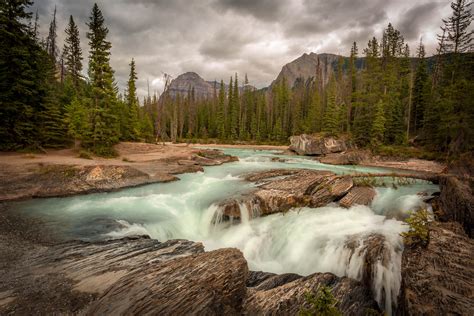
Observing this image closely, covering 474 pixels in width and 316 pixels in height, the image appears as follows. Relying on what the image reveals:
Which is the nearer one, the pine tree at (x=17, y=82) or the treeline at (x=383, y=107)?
the pine tree at (x=17, y=82)

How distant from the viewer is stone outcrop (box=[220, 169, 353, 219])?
10.7 m

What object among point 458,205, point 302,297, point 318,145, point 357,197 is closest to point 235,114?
point 318,145

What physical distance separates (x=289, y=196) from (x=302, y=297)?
6274 mm

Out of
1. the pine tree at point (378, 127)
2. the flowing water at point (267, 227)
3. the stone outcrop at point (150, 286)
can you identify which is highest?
the pine tree at point (378, 127)

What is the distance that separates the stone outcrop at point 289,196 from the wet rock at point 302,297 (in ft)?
15.9

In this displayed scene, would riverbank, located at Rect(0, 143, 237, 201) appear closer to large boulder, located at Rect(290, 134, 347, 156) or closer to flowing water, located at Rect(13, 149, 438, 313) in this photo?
flowing water, located at Rect(13, 149, 438, 313)

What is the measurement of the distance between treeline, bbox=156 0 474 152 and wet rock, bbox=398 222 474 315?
77.5ft

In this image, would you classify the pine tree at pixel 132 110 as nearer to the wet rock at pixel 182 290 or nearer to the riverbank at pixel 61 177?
the riverbank at pixel 61 177

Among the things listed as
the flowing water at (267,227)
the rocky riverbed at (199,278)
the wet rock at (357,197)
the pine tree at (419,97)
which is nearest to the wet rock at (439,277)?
the rocky riverbed at (199,278)

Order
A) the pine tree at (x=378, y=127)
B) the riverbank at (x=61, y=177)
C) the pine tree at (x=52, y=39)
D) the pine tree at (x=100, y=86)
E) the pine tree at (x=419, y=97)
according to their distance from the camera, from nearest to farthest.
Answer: the riverbank at (x=61, y=177) → the pine tree at (x=100, y=86) → the pine tree at (x=378, y=127) → the pine tree at (x=419, y=97) → the pine tree at (x=52, y=39)

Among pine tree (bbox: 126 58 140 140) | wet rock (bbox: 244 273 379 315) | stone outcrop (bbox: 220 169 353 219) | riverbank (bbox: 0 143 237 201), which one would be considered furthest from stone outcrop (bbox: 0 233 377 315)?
pine tree (bbox: 126 58 140 140)

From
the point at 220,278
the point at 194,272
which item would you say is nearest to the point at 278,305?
the point at 220,278

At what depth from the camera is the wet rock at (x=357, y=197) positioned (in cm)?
1095

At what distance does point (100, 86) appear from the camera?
81.3 ft
